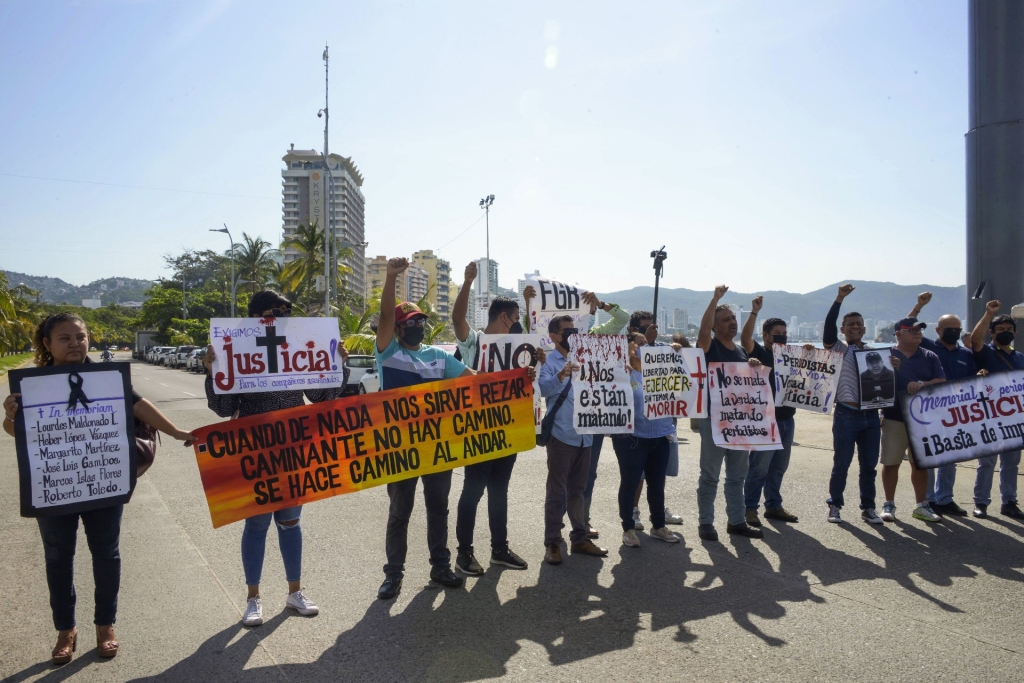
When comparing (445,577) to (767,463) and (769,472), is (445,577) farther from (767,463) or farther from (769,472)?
(769,472)

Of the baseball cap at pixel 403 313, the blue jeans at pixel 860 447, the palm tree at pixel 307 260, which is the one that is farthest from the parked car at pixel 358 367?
the palm tree at pixel 307 260

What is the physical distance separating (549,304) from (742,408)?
2232 millimetres

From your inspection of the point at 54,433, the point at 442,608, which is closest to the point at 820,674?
the point at 442,608

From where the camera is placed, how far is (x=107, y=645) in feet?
13.8

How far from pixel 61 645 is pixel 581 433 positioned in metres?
3.89

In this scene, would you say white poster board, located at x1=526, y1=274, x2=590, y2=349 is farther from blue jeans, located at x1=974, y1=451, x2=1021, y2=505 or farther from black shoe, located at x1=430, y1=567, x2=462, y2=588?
blue jeans, located at x1=974, y1=451, x2=1021, y2=505

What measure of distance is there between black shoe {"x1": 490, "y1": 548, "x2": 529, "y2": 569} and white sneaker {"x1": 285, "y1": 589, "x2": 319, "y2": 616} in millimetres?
1595

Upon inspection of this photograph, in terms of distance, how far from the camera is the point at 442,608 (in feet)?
16.3

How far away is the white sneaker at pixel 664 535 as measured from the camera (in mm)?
6609

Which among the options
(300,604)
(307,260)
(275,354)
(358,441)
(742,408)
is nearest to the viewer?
(300,604)

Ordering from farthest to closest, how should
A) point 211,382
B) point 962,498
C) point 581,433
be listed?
1. point 962,498
2. point 581,433
3. point 211,382

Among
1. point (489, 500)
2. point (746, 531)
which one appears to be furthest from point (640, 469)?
point (489, 500)

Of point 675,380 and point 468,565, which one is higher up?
point 675,380

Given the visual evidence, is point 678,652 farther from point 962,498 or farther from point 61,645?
point 962,498
